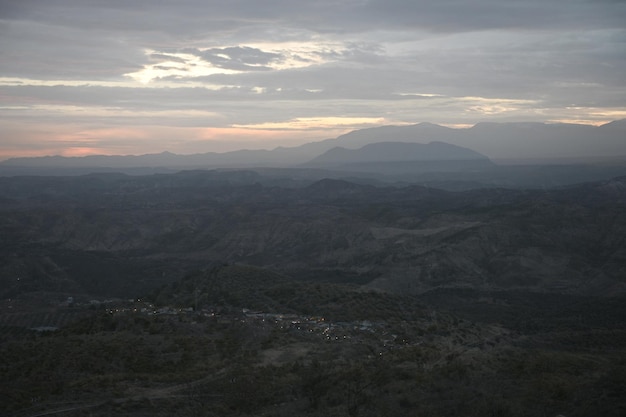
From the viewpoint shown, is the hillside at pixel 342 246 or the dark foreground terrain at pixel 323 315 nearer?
the dark foreground terrain at pixel 323 315

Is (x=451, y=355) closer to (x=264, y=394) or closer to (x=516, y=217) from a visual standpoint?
(x=264, y=394)

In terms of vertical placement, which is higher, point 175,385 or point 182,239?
point 175,385

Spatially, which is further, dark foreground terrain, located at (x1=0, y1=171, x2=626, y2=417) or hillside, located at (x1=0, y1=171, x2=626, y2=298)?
hillside, located at (x1=0, y1=171, x2=626, y2=298)

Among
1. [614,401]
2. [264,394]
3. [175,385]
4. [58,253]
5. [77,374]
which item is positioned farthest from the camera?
[58,253]

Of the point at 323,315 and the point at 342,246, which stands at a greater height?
the point at 323,315

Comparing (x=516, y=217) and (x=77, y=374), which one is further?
(x=516, y=217)

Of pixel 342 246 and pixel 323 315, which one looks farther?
pixel 342 246

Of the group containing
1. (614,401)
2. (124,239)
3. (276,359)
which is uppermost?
(614,401)

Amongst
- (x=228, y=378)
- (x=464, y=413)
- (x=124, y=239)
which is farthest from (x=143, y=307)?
(x=124, y=239)
